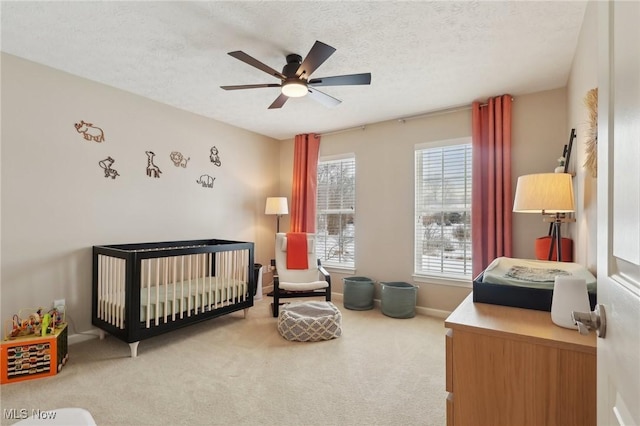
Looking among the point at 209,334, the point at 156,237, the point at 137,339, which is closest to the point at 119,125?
the point at 156,237

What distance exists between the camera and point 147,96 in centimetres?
323

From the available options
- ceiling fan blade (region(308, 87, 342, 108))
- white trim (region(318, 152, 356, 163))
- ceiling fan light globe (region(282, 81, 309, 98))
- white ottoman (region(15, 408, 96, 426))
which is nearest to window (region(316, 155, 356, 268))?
white trim (region(318, 152, 356, 163))

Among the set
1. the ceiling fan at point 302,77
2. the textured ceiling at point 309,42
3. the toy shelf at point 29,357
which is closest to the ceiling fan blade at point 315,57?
the ceiling fan at point 302,77

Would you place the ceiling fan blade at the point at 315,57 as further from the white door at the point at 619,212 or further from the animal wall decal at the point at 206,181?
the animal wall decal at the point at 206,181

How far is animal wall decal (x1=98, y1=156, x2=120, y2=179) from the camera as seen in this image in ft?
9.68

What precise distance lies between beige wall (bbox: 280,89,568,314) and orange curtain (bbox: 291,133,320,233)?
196 millimetres

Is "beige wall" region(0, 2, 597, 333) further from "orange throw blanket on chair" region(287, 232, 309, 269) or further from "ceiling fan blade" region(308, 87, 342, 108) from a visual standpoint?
"ceiling fan blade" region(308, 87, 342, 108)

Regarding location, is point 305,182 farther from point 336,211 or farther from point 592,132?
point 592,132

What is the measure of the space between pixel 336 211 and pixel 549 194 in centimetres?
287

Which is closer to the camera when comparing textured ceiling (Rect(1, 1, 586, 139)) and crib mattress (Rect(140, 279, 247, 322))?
textured ceiling (Rect(1, 1, 586, 139))

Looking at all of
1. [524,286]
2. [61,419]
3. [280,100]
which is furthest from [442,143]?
[61,419]

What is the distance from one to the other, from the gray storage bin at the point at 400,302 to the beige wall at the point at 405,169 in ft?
0.82

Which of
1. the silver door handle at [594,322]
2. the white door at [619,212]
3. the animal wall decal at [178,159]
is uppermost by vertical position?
the animal wall decal at [178,159]

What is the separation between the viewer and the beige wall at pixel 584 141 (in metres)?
1.66
